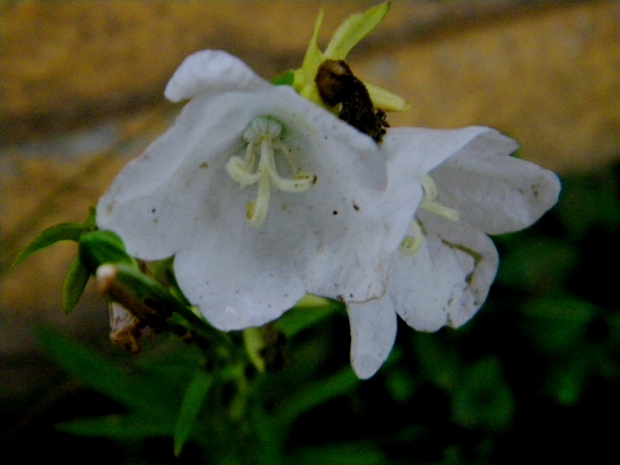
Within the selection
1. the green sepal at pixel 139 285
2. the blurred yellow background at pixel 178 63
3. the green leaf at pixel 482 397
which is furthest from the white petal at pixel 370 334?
the blurred yellow background at pixel 178 63

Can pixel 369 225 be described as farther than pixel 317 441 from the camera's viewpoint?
No

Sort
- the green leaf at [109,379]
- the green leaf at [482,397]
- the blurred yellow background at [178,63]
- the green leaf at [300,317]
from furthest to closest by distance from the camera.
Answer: the blurred yellow background at [178,63] < the green leaf at [482,397] < the green leaf at [109,379] < the green leaf at [300,317]

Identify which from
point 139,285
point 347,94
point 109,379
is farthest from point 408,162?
point 109,379

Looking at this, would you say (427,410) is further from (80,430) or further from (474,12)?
(474,12)

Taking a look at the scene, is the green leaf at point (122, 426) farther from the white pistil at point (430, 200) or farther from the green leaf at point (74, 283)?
the white pistil at point (430, 200)

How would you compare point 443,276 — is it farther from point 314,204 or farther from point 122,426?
point 122,426

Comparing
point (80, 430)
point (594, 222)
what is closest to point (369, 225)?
point (80, 430)

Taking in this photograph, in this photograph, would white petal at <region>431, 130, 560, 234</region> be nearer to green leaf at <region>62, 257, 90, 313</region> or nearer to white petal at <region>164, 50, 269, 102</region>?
white petal at <region>164, 50, 269, 102</region>
